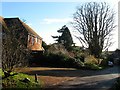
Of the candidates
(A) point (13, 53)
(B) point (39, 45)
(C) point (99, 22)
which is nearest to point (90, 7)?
(C) point (99, 22)

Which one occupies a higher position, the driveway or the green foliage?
the green foliage

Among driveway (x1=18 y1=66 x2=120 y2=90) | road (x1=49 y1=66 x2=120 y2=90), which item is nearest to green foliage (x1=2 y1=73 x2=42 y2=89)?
driveway (x1=18 y1=66 x2=120 y2=90)

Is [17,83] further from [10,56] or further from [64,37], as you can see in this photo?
[64,37]

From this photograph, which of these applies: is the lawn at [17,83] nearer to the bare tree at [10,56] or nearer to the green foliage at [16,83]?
the green foliage at [16,83]

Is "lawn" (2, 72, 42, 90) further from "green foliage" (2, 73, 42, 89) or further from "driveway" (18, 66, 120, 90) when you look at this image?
"driveway" (18, 66, 120, 90)

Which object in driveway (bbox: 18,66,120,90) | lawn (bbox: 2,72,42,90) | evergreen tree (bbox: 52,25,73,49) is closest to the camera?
lawn (bbox: 2,72,42,90)

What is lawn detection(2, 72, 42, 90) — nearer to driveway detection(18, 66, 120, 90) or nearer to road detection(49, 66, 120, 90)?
driveway detection(18, 66, 120, 90)

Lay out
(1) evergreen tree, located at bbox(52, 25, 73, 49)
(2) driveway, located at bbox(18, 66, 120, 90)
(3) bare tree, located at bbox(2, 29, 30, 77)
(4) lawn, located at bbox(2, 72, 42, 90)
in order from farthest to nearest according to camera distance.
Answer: (1) evergreen tree, located at bbox(52, 25, 73, 49)
(2) driveway, located at bbox(18, 66, 120, 90)
(3) bare tree, located at bbox(2, 29, 30, 77)
(4) lawn, located at bbox(2, 72, 42, 90)

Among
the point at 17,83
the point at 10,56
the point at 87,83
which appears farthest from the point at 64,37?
the point at 17,83

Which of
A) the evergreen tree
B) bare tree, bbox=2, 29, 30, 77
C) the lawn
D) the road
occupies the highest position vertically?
the evergreen tree

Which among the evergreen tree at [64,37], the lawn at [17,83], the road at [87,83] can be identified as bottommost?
the road at [87,83]

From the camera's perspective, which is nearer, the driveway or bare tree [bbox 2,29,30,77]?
bare tree [bbox 2,29,30,77]

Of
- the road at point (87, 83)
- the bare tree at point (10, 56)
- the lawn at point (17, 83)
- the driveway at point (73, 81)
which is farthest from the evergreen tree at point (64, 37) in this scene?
the lawn at point (17, 83)

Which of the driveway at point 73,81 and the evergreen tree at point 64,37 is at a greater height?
the evergreen tree at point 64,37
